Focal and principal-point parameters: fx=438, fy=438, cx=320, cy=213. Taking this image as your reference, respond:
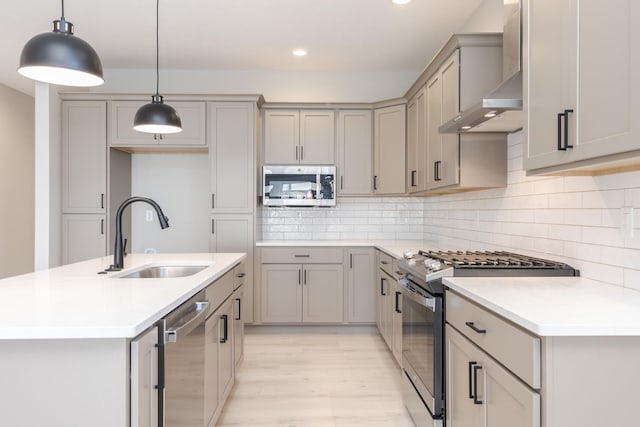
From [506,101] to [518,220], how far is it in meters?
0.98

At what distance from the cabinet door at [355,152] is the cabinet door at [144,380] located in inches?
133

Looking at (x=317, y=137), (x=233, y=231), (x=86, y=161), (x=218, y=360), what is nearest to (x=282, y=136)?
(x=317, y=137)

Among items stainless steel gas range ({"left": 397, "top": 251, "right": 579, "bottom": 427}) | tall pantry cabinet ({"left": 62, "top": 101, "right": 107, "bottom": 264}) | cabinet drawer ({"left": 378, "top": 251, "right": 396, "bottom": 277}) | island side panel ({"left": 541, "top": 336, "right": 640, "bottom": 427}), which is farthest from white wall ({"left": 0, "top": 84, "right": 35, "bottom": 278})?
island side panel ({"left": 541, "top": 336, "right": 640, "bottom": 427})

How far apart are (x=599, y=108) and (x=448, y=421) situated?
4.78 ft

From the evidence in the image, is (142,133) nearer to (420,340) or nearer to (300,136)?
(300,136)

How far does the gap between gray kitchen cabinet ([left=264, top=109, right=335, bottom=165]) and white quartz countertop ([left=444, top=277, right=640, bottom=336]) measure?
2.84 meters

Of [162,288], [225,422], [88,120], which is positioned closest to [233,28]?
[88,120]

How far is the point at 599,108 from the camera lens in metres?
1.38

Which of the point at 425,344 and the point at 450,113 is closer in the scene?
the point at 425,344

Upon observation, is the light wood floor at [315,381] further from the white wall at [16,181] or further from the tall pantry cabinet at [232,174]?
the white wall at [16,181]

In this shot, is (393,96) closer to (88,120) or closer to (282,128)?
(282,128)

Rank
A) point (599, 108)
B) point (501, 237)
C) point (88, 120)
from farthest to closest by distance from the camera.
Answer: point (88, 120) → point (501, 237) → point (599, 108)

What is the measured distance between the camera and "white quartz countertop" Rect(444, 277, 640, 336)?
1.19 metres

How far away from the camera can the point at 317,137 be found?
15.1ft
